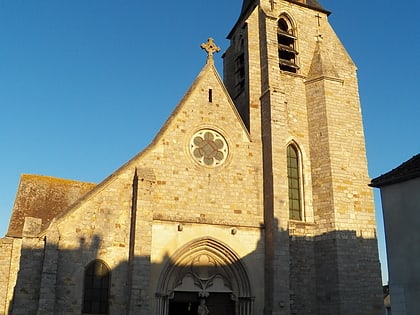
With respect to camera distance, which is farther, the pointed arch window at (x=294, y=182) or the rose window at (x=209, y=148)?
the pointed arch window at (x=294, y=182)

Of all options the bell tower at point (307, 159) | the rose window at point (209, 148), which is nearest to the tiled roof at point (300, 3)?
the bell tower at point (307, 159)

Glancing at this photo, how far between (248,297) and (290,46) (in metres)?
9.71

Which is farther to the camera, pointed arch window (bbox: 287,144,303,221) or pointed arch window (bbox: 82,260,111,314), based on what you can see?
pointed arch window (bbox: 287,144,303,221)

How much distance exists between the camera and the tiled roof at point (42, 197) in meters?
16.7

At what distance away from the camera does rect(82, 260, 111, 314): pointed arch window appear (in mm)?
12148

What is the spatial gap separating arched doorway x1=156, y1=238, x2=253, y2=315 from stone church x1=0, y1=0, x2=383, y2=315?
32 millimetres

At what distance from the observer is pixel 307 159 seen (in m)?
15.8

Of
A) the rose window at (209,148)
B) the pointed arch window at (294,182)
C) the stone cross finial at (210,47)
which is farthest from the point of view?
the stone cross finial at (210,47)

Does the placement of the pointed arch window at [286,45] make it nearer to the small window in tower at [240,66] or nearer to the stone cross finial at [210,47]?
the small window in tower at [240,66]

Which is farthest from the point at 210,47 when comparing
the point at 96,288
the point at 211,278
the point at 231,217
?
the point at 96,288

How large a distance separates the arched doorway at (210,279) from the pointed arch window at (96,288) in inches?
71.4

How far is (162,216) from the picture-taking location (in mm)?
13289

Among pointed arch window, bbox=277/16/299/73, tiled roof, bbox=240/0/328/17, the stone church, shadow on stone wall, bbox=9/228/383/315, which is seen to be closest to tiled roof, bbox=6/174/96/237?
the stone church

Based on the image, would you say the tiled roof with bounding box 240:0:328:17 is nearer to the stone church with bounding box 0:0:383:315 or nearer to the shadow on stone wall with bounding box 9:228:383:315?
the stone church with bounding box 0:0:383:315
